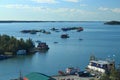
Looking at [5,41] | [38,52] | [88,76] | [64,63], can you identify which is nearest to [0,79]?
[88,76]

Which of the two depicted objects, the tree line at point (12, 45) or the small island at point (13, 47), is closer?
the small island at point (13, 47)

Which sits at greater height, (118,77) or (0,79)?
(118,77)

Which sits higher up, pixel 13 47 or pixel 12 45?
pixel 12 45

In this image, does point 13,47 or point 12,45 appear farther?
point 12,45

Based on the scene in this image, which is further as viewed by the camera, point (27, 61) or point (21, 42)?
point (21, 42)

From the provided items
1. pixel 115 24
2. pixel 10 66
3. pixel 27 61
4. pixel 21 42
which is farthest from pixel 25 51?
pixel 115 24

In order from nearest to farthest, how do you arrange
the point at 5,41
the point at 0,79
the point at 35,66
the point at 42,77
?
the point at 42,77, the point at 0,79, the point at 35,66, the point at 5,41

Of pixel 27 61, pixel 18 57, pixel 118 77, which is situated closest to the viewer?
pixel 118 77

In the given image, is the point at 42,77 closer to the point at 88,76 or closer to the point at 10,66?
the point at 88,76

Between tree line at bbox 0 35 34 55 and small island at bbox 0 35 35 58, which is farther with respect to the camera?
tree line at bbox 0 35 34 55

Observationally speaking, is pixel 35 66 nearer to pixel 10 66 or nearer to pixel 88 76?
pixel 10 66
